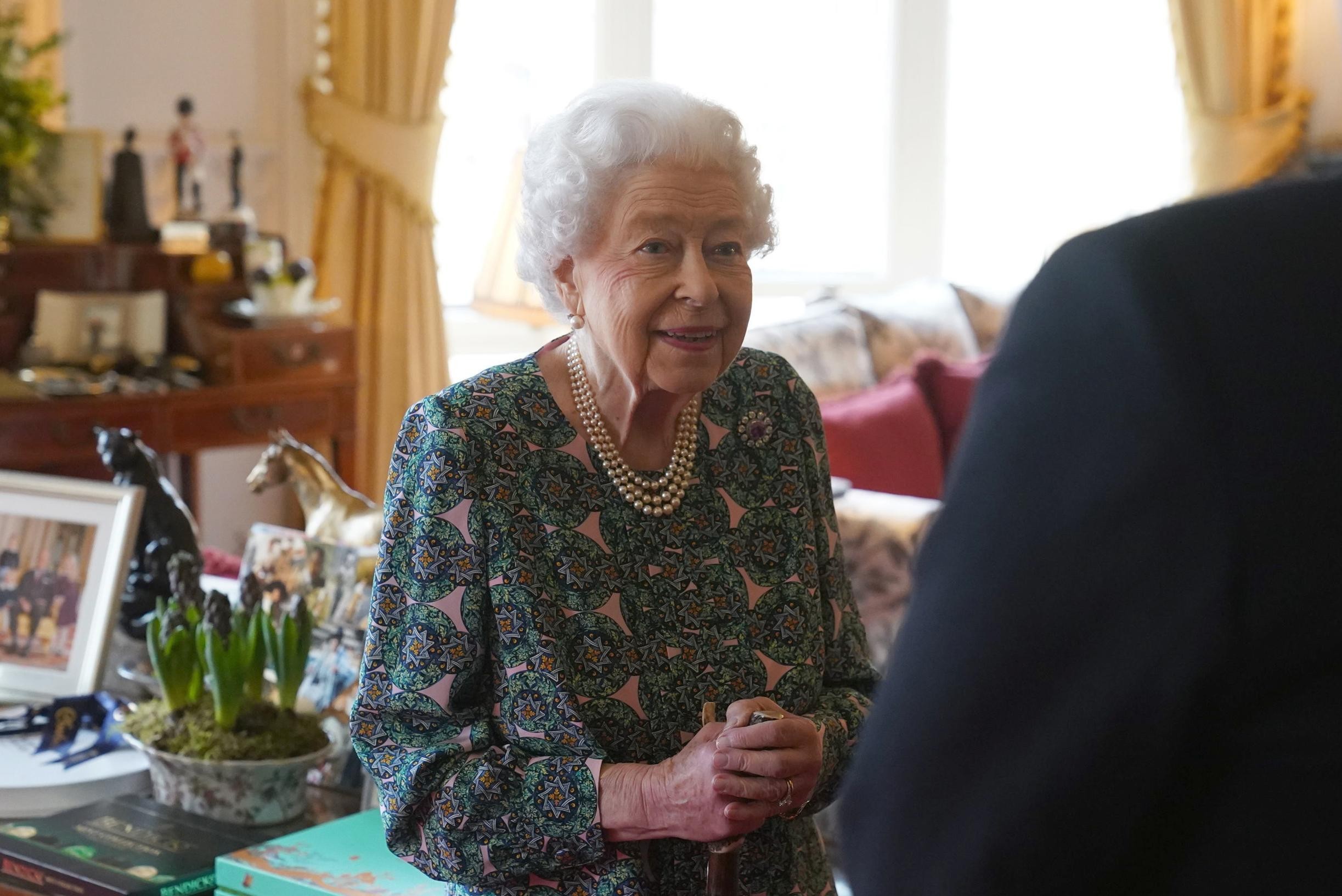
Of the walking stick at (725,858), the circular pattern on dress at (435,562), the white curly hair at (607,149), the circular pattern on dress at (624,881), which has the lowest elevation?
the circular pattern on dress at (624,881)

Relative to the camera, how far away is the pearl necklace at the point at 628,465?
1.38 metres

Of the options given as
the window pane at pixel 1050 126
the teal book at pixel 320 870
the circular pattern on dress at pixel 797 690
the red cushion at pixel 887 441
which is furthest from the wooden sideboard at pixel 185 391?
the window pane at pixel 1050 126

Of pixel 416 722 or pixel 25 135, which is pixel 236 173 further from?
pixel 416 722

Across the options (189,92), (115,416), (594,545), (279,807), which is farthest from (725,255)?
(189,92)

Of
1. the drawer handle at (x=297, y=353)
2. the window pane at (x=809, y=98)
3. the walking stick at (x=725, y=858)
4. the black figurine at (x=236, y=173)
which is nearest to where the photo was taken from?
the walking stick at (x=725, y=858)

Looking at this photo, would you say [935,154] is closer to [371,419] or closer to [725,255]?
[371,419]

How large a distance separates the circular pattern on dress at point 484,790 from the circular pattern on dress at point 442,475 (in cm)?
23

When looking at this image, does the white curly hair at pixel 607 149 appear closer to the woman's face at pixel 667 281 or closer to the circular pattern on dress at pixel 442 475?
the woman's face at pixel 667 281

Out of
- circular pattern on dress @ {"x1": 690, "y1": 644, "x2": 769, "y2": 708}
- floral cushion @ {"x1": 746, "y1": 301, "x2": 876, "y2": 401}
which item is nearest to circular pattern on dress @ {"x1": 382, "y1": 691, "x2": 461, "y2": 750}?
circular pattern on dress @ {"x1": 690, "y1": 644, "x2": 769, "y2": 708}

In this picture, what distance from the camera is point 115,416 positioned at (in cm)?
359

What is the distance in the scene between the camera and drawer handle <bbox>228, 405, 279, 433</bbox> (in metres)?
3.82

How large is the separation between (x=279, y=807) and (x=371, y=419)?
3.20m

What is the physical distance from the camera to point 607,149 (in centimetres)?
136

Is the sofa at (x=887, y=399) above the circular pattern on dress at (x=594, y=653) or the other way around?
the other way around
